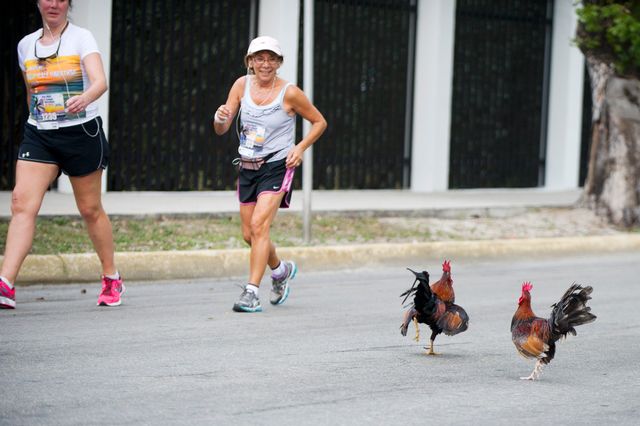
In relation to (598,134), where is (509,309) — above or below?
below

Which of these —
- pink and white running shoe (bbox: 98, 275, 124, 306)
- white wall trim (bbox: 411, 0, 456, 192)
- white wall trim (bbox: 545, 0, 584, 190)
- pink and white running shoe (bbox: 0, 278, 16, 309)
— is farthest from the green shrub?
pink and white running shoe (bbox: 0, 278, 16, 309)

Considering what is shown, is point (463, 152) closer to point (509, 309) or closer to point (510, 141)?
point (510, 141)

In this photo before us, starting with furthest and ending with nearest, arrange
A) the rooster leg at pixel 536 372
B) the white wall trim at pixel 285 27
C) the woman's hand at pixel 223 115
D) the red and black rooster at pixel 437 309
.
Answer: the white wall trim at pixel 285 27 → the woman's hand at pixel 223 115 → the red and black rooster at pixel 437 309 → the rooster leg at pixel 536 372

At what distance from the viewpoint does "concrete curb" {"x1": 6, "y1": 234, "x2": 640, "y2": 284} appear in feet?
→ 31.5

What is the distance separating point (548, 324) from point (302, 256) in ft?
16.6

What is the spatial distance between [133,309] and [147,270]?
1.74 m

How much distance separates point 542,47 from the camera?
17.9 metres

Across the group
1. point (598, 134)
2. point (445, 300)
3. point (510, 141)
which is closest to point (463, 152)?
point (510, 141)

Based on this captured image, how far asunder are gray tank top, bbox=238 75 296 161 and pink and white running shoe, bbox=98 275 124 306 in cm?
123

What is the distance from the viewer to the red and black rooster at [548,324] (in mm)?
5871

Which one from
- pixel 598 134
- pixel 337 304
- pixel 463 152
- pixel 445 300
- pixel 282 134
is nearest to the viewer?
pixel 445 300

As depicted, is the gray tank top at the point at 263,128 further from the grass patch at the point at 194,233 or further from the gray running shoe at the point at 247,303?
Answer: the grass patch at the point at 194,233

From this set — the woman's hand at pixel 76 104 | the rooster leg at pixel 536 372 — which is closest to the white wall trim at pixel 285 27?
the woman's hand at pixel 76 104

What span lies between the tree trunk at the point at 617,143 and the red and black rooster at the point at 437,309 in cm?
742
